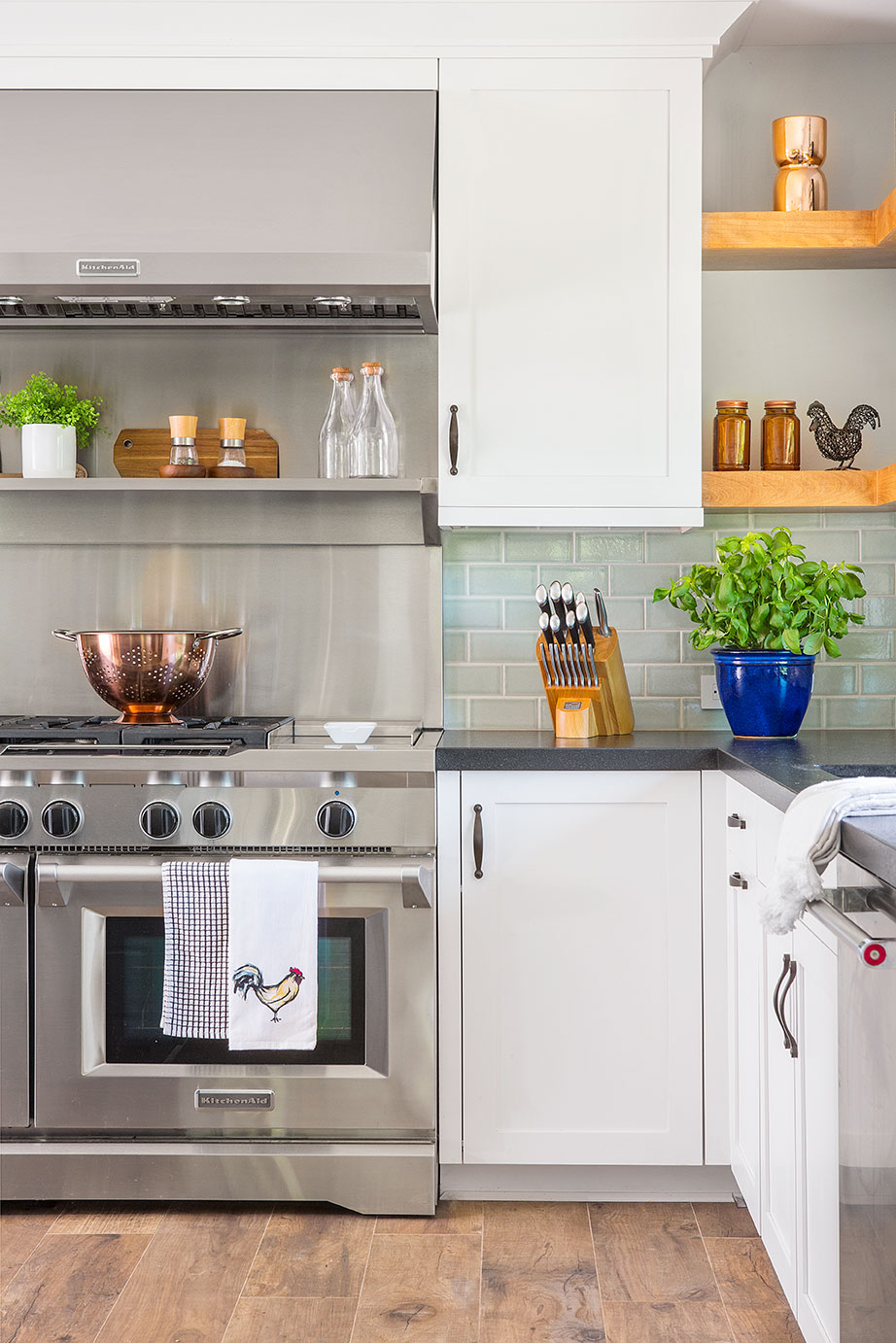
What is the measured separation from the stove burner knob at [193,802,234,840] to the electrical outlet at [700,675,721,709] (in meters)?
1.19

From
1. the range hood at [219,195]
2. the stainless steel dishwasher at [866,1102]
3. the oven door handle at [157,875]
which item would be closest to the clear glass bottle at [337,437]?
the range hood at [219,195]

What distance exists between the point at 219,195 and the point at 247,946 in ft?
4.99

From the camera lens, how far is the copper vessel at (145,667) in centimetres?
243

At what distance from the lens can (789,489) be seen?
2566 mm

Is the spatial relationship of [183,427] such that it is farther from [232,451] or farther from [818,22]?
[818,22]

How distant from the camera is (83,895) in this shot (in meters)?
2.23

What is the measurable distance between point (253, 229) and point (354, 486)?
1.83 ft

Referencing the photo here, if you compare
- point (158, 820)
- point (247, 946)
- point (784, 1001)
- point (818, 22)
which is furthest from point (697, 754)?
point (818, 22)

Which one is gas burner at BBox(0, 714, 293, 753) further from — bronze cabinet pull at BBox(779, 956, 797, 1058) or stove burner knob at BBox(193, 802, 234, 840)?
bronze cabinet pull at BBox(779, 956, 797, 1058)

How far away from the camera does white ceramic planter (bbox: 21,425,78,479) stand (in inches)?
101

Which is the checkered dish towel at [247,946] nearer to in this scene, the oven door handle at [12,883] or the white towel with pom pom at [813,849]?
the oven door handle at [12,883]

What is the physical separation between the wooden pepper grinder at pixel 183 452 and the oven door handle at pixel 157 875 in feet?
2.90

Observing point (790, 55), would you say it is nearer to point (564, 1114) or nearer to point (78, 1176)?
point (564, 1114)

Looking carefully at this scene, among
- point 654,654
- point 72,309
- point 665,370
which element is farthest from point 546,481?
point 72,309
